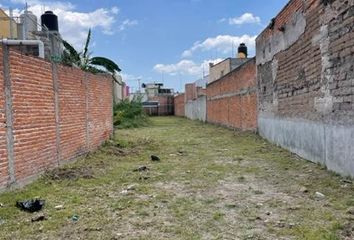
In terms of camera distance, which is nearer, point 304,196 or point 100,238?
point 100,238

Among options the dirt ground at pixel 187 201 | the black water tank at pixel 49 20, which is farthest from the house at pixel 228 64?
the dirt ground at pixel 187 201

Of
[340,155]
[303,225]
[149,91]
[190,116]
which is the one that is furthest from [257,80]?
[149,91]

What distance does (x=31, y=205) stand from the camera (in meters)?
5.05

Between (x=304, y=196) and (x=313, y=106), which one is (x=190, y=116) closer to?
(x=313, y=106)

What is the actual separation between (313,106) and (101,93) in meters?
6.84

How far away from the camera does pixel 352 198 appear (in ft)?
17.0

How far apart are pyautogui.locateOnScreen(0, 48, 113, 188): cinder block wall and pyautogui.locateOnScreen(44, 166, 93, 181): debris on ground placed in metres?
0.18

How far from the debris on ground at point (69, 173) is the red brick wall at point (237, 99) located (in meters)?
9.01

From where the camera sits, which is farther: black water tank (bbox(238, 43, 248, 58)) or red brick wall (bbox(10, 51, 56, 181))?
black water tank (bbox(238, 43, 248, 58))

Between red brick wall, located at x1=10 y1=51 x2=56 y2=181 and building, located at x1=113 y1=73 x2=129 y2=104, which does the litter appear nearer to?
red brick wall, located at x1=10 y1=51 x2=56 y2=181

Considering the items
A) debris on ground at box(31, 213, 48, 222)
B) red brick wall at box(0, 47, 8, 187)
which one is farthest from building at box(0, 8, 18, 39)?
debris on ground at box(31, 213, 48, 222)

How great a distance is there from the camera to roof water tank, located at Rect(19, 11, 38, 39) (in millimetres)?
13302

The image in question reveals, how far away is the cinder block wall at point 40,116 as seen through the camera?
5954 millimetres

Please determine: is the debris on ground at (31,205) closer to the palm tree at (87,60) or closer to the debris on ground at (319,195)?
the debris on ground at (319,195)
